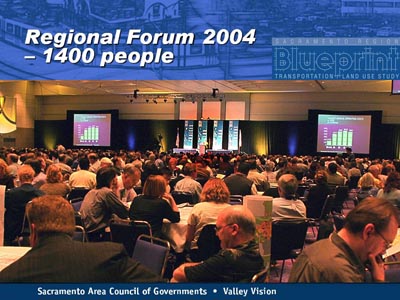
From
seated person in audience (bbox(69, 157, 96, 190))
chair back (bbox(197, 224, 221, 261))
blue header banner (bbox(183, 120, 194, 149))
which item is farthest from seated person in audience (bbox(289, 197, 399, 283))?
blue header banner (bbox(183, 120, 194, 149))

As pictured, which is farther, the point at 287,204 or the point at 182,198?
the point at 182,198

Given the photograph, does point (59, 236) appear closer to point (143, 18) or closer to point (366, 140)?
point (143, 18)

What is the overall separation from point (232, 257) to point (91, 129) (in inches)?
888

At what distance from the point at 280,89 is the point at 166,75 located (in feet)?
60.0

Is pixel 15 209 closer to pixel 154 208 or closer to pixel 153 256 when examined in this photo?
pixel 154 208

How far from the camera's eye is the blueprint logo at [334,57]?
9.23 ft

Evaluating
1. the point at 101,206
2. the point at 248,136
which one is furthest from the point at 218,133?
the point at 101,206

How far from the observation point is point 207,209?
3799 millimetres

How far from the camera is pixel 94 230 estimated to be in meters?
4.35

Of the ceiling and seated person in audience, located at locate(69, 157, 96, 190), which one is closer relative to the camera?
seated person in audience, located at locate(69, 157, 96, 190)

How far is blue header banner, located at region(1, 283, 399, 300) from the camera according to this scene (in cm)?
147

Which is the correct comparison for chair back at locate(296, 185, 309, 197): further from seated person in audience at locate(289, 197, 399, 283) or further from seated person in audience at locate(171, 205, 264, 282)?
seated person in audience at locate(289, 197, 399, 283)

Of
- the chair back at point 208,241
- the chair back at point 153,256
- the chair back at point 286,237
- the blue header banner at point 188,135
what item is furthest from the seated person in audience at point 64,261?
the blue header banner at point 188,135

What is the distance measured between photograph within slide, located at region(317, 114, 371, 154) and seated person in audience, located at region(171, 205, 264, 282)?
18.8 meters
